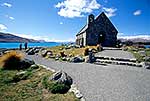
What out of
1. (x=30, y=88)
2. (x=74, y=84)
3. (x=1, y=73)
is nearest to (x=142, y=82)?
(x=74, y=84)

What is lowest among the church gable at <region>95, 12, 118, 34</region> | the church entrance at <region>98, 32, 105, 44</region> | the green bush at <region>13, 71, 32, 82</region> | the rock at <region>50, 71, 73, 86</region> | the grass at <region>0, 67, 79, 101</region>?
the grass at <region>0, 67, 79, 101</region>

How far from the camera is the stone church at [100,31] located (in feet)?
131

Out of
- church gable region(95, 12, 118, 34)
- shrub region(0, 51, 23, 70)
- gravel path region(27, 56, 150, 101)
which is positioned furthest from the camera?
church gable region(95, 12, 118, 34)

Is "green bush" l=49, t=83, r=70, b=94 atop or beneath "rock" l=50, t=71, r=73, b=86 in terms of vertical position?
beneath

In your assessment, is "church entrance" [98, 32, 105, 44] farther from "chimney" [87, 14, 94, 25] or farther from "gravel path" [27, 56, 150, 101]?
"gravel path" [27, 56, 150, 101]

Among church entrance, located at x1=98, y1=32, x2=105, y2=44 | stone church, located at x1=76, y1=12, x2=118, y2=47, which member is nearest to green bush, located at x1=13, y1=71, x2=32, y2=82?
stone church, located at x1=76, y1=12, x2=118, y2=47

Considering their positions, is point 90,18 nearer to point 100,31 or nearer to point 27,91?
point 100,31

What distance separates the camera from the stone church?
40.1 m

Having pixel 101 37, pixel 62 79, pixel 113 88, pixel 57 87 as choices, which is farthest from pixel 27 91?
pixel 101 37

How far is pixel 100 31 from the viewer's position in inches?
1601

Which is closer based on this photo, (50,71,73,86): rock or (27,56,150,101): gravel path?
(27,56,150,101): gravel path

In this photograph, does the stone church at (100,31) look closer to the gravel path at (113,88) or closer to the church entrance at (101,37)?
the church entrance at (101,37)

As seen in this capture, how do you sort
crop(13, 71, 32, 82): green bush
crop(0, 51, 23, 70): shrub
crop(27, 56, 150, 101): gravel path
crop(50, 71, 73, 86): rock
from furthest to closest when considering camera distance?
crop(0, 51, 23, 70): shrub → crop(13, 71, 32, 82): green bush → crop(50, 71, 73, 86): rock → crop(27, 56, 150, 101): gravel path

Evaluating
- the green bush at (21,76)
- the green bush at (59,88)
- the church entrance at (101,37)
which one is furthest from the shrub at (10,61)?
the church entrance at (101,37)
